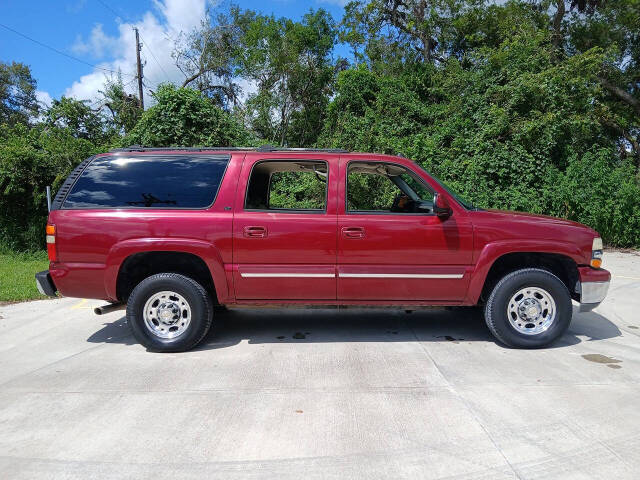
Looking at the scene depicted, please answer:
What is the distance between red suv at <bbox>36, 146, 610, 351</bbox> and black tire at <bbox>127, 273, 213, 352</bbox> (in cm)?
1

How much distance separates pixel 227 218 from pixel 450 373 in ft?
8.33

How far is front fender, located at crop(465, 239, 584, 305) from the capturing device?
4.36 m

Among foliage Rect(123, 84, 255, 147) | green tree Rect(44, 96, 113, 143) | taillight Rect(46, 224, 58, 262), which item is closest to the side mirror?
taillight Rect(46, 224, 58, 262)

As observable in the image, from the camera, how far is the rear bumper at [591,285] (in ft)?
14.5

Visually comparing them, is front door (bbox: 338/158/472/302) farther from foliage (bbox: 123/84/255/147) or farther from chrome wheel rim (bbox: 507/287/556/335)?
foliage (bbox: 123/84/255/147)

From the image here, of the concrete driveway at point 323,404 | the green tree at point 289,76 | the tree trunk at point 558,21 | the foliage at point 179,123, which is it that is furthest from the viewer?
the green tree at point 289,76

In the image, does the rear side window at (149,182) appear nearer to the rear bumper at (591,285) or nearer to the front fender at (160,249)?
the front fender at (160,249)

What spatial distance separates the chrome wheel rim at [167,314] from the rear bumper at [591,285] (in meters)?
3.96

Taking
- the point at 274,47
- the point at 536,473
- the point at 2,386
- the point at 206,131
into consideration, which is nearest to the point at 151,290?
the point at 2,386

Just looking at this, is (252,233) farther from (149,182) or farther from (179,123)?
(179,123)

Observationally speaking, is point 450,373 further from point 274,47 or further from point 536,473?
point 274,47

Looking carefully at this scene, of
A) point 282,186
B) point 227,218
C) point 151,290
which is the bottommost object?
point 151,290

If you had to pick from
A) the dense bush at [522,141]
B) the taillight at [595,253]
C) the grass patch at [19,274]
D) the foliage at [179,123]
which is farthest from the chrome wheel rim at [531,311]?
the foliage at [179,123]

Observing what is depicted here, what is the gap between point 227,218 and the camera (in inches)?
171
